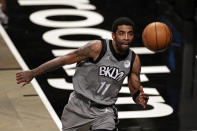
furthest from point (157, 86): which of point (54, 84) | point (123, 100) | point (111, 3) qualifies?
point (111, 3)

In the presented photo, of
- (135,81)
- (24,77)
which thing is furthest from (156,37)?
(24,77)

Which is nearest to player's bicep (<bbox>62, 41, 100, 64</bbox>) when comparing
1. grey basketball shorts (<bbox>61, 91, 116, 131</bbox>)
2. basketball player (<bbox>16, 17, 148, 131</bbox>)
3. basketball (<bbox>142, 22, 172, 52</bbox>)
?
basketball player (<bbox>16, 17, 148, 131</bbox>)

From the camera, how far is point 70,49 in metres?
11.5

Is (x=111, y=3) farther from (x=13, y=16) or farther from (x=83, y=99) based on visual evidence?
A: (x=83, y=99)

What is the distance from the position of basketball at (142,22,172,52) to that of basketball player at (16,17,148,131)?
80cm

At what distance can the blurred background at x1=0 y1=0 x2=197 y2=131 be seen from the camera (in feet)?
28.7

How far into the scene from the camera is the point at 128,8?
14.1 m

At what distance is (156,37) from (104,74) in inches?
42.4

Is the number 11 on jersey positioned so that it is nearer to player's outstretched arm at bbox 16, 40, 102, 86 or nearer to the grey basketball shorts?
the grey basketball shorts

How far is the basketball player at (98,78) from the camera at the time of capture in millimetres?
6398

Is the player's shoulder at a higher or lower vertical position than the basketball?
higher

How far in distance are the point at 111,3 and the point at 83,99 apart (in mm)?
8037

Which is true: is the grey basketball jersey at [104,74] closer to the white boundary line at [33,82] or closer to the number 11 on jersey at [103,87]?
the number 11 on jersey at [103,87]

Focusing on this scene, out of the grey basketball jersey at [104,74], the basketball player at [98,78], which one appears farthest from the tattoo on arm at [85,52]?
the grey basketball jersey at [104,74]
